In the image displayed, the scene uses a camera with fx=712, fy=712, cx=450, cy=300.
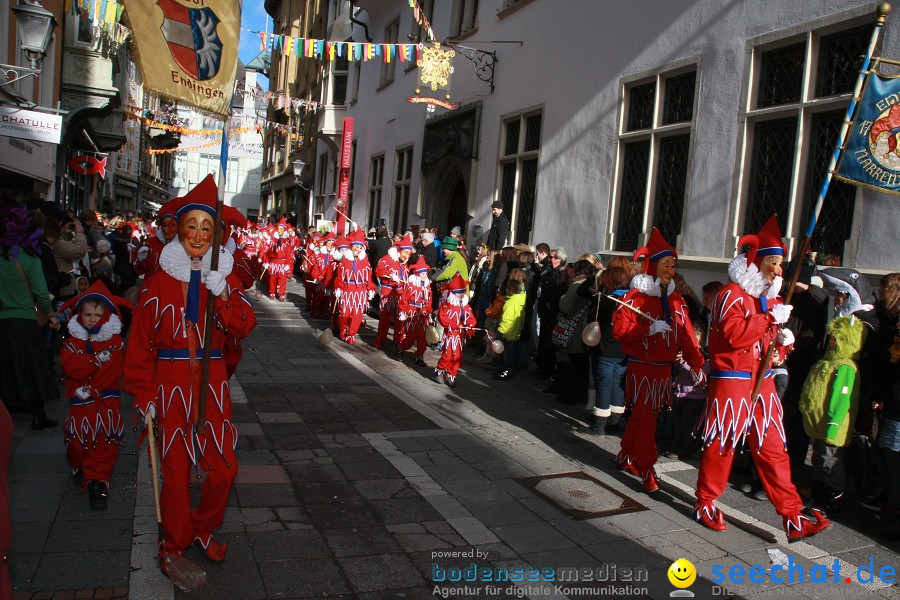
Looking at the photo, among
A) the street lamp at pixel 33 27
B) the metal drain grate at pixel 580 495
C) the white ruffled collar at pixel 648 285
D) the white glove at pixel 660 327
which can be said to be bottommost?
the metal drain grate at pixel 580 495

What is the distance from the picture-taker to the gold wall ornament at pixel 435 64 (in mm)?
14648

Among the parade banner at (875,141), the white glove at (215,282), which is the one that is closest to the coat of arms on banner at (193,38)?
the white glove at (215,282)

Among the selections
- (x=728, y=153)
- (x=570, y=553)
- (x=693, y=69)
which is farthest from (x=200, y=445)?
(x=693, y=69)

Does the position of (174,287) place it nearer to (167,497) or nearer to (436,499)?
(167,497)

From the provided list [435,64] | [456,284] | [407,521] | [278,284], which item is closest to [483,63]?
[435,64]

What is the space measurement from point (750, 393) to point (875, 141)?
6.95 feet

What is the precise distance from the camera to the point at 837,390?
5148mm

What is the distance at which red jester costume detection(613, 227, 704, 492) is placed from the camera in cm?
565

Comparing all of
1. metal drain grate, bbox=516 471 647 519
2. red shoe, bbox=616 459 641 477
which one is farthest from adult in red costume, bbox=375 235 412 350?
metal drain grate, bbox=516 471 647 519

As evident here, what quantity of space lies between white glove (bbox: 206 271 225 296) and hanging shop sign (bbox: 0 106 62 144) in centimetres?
739

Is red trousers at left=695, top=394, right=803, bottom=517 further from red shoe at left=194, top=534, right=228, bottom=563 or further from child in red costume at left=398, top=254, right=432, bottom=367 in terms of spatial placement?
child in red costume at left=398, top=254, right=432, bottom=367

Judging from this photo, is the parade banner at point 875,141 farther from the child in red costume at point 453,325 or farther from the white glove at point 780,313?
the child in red costume at point 453,325

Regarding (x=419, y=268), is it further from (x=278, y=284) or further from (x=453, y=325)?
(x=278, y=284)

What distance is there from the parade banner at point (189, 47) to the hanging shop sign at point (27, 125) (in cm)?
687
